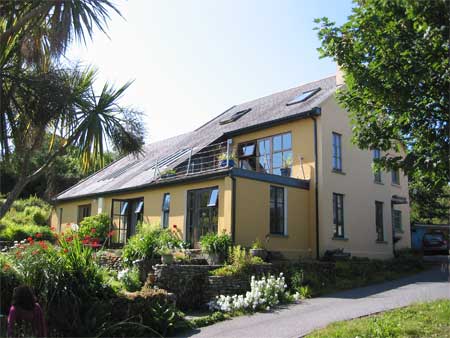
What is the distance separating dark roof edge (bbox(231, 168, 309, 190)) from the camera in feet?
50.9

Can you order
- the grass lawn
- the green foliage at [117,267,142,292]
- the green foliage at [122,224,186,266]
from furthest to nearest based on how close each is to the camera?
the green foliage at [122,224,186,266] → the green foliage at [117,267,142,292] → the grass lawn

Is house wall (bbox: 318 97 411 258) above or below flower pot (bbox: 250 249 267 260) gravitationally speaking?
above

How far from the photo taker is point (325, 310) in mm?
10766

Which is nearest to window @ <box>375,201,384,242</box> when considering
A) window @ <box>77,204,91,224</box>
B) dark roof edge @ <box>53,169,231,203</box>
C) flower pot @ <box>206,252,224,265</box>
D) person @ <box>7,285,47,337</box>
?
dark roof edge @ <box>53,169,231,203</box>

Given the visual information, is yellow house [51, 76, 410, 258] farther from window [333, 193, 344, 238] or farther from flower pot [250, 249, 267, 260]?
flower pot [250, 249, 267, 260]

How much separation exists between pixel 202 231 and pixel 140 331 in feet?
25.1

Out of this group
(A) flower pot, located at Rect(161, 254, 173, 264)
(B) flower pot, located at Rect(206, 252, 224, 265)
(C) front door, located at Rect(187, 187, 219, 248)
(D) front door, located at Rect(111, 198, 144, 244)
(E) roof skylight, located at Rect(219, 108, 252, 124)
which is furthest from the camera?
(E) roof skylight, located at Rect(219, 108, 252, 124)

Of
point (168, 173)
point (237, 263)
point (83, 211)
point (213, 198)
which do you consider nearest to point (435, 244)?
point (213, 198)

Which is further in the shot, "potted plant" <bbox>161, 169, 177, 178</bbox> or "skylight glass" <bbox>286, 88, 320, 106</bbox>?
"skylight glass" <bbox>286, 88, 320, 106</bbox>

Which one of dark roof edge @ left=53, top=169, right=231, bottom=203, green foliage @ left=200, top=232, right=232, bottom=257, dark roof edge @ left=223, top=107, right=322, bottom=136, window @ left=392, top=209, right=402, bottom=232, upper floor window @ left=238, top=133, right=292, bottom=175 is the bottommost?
green foliage @ left=200, top=232, right=232, bottom=257

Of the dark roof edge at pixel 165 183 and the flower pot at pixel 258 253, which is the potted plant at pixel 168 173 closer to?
the dark roof edge at pixel 165 183

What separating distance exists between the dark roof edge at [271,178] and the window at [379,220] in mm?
5085

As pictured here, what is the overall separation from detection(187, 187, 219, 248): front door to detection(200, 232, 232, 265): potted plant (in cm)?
201

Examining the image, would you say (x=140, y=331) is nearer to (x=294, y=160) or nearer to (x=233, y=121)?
(x=294, y=160)
